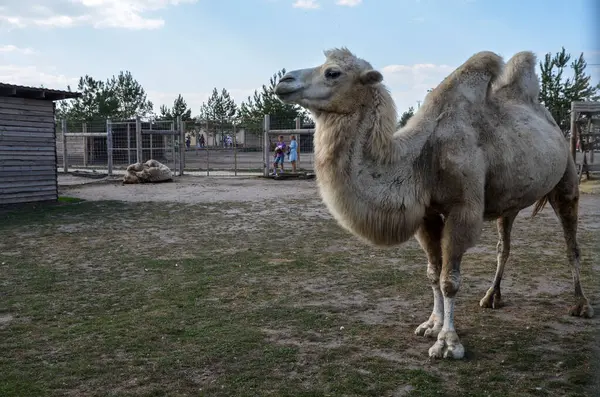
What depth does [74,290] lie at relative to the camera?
6.45m

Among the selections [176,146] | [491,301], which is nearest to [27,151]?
[491,301]

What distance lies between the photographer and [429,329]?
16.2ft

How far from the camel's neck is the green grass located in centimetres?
105

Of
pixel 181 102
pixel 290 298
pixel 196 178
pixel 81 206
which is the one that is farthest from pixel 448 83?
pixel 181 102

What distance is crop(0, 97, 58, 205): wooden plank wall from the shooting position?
572 inches

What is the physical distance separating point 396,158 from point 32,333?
3537mm

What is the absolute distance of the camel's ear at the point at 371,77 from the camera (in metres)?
4.59

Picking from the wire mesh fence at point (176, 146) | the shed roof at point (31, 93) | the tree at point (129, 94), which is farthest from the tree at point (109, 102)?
the shed roof at point (31, 93)

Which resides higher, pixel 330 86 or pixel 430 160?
pixel 330 86

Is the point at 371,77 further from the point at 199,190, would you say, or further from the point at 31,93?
the point at 199,190

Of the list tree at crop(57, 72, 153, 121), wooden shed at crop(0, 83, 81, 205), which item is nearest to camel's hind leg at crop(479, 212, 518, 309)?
wooden shed at crop(0, 83, 81, 205)

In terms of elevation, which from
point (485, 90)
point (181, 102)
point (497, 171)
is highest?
point (181, 102)

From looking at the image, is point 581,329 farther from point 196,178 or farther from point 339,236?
point 196,178

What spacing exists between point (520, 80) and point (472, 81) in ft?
3.26
